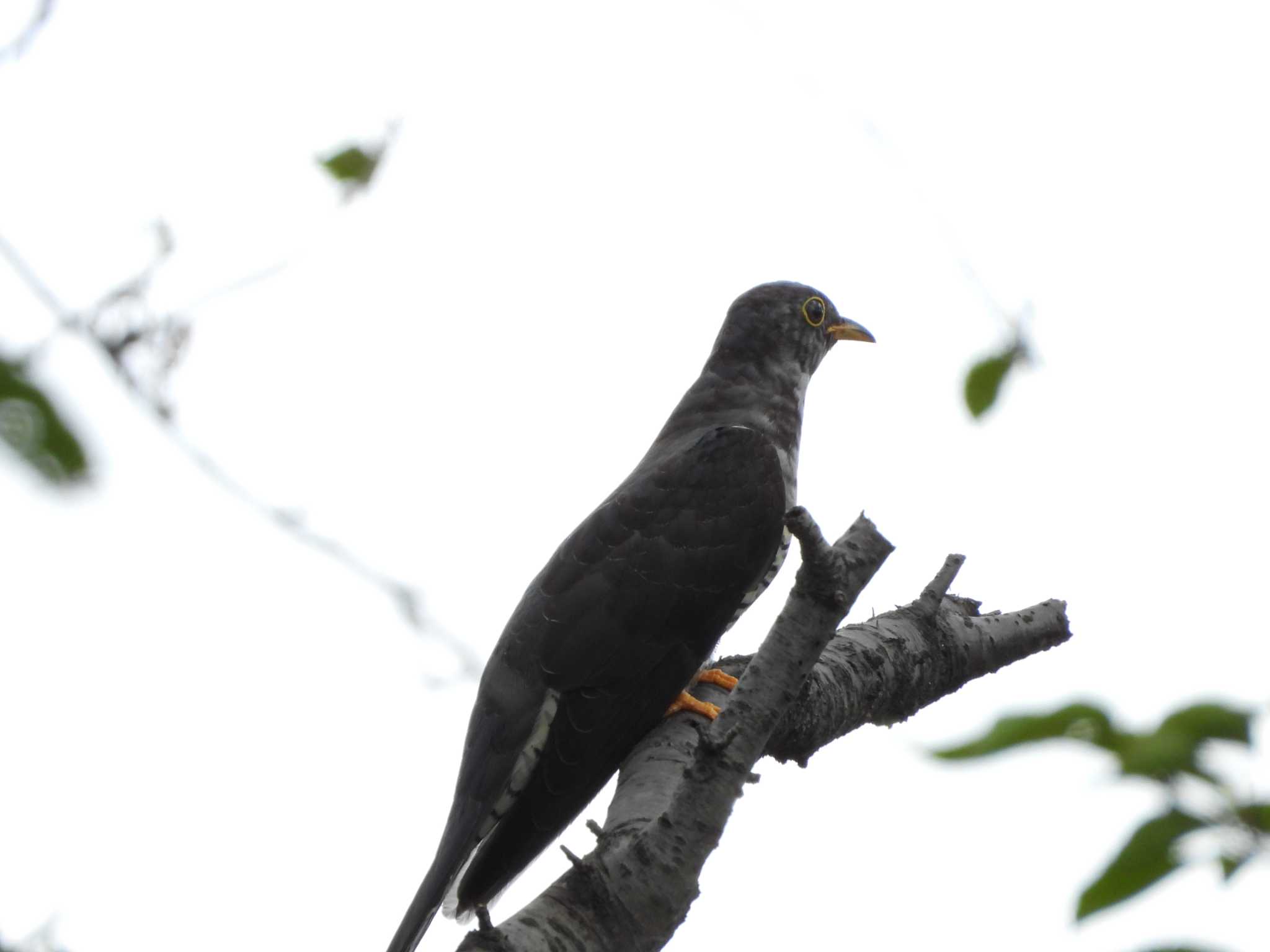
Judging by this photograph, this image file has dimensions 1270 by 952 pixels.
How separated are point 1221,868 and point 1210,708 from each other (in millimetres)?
135

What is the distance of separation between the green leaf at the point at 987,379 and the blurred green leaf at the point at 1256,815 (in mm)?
716

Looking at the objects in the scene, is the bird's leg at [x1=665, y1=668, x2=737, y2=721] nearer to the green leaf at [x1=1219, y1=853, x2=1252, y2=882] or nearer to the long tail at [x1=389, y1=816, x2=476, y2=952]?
the long tail at [x1=389, y1=816, x2=476, y2=952]

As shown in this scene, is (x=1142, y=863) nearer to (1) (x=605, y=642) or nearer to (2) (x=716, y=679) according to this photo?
(1) (x=605, y=642)

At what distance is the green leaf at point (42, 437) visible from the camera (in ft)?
3.07

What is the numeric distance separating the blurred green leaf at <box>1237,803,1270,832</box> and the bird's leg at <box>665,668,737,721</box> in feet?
10.8

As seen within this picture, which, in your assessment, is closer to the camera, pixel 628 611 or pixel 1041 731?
pixel 1041 731

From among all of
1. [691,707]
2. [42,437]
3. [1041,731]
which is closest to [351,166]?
[42,437]

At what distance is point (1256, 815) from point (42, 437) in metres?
1.08

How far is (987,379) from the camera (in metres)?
1.75

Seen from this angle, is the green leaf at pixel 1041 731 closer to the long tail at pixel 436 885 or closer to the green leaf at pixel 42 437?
the green leaf at pixel 42 437

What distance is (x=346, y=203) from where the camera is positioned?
7.14 ft

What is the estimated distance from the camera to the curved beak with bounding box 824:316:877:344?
6603mm

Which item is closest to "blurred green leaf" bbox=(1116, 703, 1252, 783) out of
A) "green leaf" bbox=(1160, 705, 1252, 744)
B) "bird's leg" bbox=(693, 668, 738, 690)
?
"green leaf" bbox=(1160, 705, 1252, 744)

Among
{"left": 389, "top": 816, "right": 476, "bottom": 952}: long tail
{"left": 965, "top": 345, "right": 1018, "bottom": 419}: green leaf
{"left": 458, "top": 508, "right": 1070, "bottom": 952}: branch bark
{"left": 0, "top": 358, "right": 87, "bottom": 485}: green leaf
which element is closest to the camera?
{"left": 0, "top": 358, "right": 87, "bottom": 485}: green leaf
